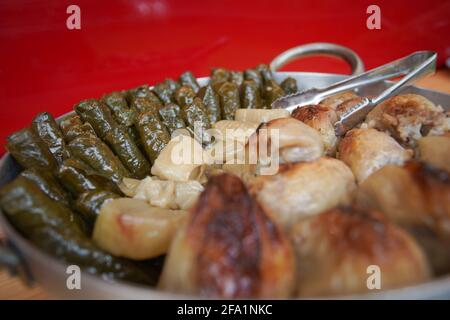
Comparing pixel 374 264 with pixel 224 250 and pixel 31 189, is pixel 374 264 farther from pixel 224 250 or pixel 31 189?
pixel 31 189

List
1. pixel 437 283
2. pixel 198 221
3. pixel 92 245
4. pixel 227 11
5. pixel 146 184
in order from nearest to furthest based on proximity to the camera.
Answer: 1. pixel 437 283
2. pixel 198 221
3. pixel 92 245
4. pixel 146 184
5. pixel 227 11

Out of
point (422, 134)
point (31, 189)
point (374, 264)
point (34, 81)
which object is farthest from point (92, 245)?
point (34, 81)

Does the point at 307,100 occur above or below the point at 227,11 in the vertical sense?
below

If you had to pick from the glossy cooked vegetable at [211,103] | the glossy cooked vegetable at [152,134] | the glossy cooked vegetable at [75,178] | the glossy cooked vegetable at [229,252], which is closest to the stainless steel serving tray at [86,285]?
the glossy cooked vegetable at [229,252]

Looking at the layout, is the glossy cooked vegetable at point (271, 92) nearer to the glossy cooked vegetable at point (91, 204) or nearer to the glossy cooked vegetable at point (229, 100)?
the glossy cooked vegetable at point (229, 100)

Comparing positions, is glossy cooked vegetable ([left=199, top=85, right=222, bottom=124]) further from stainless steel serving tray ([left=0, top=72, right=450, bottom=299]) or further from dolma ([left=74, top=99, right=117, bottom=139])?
stainless steel serving tray ([left=0, top=72, right=450, bottom=299])

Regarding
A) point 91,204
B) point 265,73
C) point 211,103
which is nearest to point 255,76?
point 265,73
